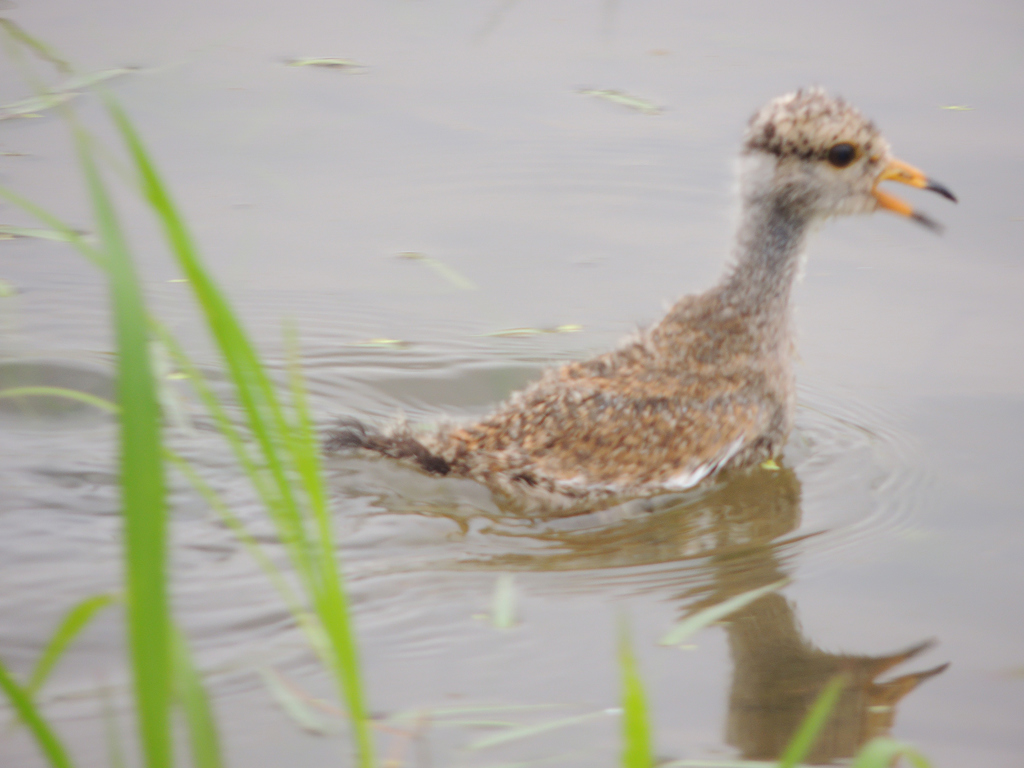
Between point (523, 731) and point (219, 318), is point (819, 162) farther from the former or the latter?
point (219, 318)

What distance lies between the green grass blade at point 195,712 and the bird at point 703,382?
2058 mm

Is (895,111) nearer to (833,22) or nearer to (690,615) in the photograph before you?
(833,22)

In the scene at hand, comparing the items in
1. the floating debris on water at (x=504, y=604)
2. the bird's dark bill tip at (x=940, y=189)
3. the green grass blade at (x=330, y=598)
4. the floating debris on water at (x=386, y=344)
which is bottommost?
the green grass blade at (x=330, y=598)

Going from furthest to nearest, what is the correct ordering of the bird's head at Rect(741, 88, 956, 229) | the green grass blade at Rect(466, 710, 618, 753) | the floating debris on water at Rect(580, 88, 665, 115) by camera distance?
1. the floating debris on water at Rect(580, 88, 665, 115)
2. the bird's head at Rect(741, 88, 956, 229)
3. the green grass blade at Rect(466, 710, 618, 753)

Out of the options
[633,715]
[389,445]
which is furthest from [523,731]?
[389,445]

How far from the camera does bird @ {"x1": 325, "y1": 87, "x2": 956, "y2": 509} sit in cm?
407

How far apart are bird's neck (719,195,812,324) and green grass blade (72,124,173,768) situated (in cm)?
311

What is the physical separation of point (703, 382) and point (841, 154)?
1060mm

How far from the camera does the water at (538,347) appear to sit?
3.10 metres

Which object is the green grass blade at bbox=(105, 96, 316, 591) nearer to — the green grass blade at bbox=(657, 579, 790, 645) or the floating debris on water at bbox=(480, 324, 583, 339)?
the green grass blade at bbox=(657, 579, 790, 645)

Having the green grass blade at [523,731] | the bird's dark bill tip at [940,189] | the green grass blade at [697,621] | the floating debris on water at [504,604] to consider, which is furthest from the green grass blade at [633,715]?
the bird's dark bill tip at [940,189]

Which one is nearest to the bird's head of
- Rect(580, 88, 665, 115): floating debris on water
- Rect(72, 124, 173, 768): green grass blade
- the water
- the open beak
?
the open beak

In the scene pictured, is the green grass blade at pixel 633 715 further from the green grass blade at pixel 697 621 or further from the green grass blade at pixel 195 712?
the green grass blade at pixel 697 621

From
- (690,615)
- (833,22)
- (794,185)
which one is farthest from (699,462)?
(833,22)
